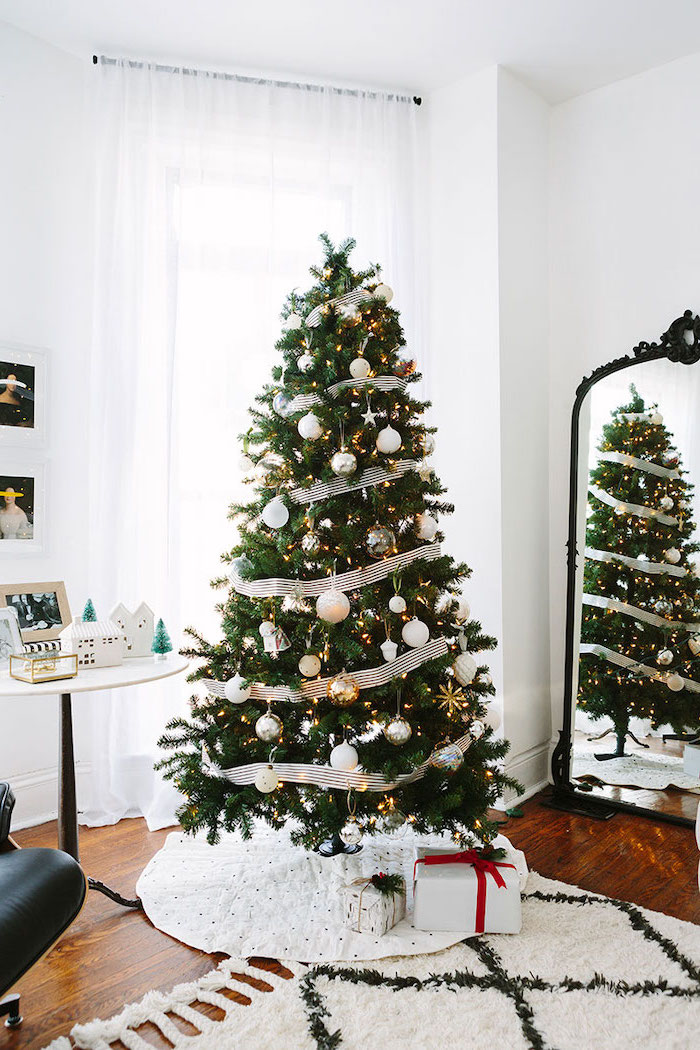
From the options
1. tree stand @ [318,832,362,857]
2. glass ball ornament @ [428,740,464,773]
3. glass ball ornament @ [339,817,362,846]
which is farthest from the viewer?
tree stand @ [318,832,362,857]

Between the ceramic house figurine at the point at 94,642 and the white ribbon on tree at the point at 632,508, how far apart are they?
2.08m

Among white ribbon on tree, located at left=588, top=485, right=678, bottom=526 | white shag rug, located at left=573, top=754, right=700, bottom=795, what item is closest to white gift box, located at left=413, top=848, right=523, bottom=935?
white shag rug, located at left=573, top=754, right=700, bottom=795

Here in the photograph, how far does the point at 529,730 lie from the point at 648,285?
207 cm

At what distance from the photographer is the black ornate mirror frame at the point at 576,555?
3295 mm

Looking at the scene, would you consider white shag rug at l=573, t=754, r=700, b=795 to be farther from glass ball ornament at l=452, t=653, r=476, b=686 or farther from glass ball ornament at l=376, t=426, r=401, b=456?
glass ball ornament at l=376, t=426, r=401, b=456

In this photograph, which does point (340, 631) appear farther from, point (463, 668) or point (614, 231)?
point (614, 231)

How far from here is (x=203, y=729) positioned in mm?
2639

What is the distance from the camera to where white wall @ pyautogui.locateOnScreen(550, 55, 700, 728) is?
11.2 ft

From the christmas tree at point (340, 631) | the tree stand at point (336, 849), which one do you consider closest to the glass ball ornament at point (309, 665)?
the christmas tree at point (340, 631)

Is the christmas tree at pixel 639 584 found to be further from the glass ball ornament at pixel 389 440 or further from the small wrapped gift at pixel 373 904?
the small wrapped gift at pixel 373 904

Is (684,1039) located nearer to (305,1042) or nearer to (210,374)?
(305,1042)

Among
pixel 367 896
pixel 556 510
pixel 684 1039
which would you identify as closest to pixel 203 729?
pixel 367 896

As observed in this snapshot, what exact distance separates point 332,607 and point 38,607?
100 centimetres

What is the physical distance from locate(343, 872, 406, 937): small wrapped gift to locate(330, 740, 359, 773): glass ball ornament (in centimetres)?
34
